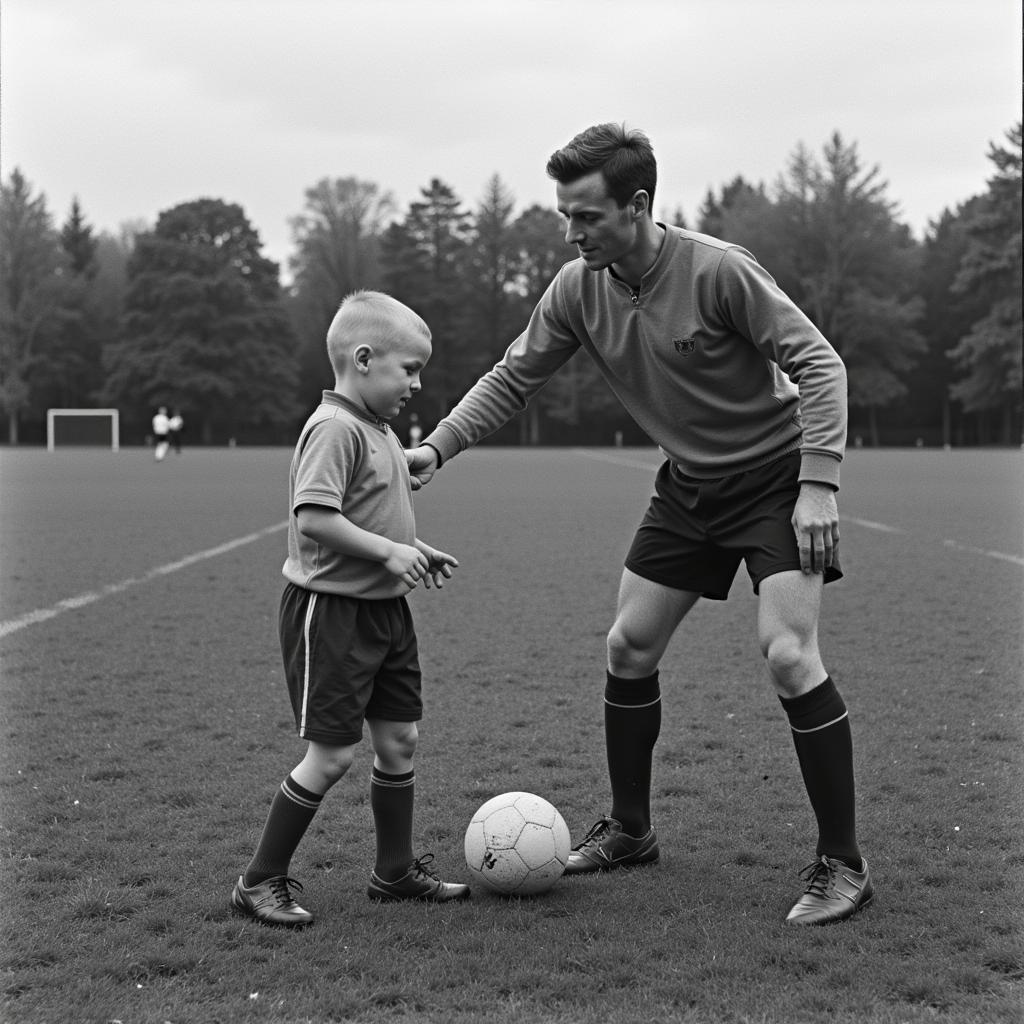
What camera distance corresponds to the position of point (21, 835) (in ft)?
13.6

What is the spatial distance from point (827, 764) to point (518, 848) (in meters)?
0.89

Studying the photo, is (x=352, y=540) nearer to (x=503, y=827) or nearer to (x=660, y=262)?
(x=503, y=827)

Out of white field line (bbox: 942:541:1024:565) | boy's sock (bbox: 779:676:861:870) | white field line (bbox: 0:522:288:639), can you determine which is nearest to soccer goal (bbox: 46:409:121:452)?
white field line (bbox: 0:522:288:639)

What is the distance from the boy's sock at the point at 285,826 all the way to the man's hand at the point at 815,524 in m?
1.47

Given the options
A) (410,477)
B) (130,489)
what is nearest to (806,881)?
(410,477)

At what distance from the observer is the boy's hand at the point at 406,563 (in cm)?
341

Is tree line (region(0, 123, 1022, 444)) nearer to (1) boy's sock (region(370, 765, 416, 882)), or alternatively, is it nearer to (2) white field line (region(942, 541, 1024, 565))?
(2) white field line (region(942, 541, 1024, 565))

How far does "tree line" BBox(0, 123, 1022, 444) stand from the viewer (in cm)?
6788

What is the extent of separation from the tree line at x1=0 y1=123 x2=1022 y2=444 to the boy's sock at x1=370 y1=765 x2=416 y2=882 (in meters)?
61.5

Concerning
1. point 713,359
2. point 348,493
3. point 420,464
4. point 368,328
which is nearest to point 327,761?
point 348,493

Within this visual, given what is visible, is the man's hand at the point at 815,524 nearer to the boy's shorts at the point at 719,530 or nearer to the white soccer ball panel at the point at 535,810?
the boy's shorts at the point at 719,530

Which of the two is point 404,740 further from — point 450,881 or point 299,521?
point 299,521

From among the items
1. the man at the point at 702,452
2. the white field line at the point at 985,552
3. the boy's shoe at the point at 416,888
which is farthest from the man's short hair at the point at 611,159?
the white field line at the point at 985,552

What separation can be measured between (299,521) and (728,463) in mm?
1262
